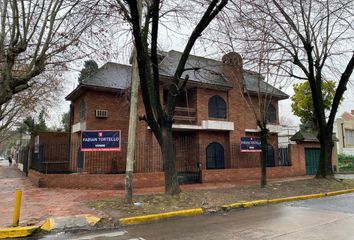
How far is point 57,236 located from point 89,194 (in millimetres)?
5941

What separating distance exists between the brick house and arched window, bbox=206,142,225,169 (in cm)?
7

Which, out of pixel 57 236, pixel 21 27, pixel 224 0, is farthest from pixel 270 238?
pixel 21 27

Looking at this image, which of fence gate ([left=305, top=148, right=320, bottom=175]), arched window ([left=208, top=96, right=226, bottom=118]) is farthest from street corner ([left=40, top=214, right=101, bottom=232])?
fence gate ([left=305, top=148, right=320, bottom=175])

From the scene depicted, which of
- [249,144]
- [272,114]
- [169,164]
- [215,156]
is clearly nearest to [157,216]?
[169,164]

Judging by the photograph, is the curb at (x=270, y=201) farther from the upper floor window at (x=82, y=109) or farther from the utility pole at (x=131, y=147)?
the upper floor window at (x=82, y=109)

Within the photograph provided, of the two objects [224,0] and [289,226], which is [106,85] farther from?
[289,226]

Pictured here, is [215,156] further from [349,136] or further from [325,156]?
[349,136]

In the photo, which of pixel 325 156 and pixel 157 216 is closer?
pixel 157 216

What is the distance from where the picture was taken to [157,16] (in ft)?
33.8

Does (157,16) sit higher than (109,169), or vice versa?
(157,16)

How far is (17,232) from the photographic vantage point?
6816mm

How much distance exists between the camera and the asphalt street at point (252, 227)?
6379mm

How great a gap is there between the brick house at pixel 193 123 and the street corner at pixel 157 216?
24.6 feet

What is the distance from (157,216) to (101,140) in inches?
275
